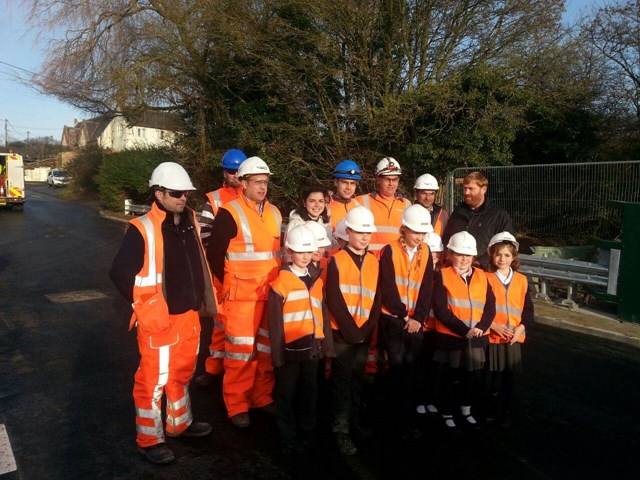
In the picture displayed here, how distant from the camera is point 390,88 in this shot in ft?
39.8

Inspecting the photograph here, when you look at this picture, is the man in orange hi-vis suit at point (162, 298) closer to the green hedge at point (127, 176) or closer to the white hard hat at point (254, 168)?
the white hard hat at point (254, 168)

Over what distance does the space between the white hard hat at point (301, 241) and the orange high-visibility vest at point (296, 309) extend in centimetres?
20

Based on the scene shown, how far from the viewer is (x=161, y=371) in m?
3.52

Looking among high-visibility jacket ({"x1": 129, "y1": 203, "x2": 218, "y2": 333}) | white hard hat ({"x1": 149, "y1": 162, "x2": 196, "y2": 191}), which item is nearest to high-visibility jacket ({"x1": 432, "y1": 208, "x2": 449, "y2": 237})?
white hard hat ({"x1": 149, "y1": 162, "x2": 196, "y2": 191})

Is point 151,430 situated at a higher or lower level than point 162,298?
lower

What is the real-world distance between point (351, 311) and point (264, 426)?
3.80 feet

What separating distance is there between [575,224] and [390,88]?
529 centimetres

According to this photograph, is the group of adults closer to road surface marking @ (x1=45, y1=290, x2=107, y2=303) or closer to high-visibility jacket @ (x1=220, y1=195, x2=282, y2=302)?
high-visibility jacket @ (x1=220, y1=195, x2=282, y2=302)

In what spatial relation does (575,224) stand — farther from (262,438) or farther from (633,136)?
(262,438)

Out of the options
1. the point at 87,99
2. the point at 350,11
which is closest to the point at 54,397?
the point at 350,11

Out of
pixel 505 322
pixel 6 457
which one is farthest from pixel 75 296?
pixel 505 322

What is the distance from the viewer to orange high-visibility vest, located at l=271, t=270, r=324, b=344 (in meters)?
3.72

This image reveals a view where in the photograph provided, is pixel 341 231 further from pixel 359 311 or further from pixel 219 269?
pixel 219 269

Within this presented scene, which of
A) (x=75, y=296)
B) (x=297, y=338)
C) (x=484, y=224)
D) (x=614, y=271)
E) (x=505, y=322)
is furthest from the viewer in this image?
(x=75, y=296)
